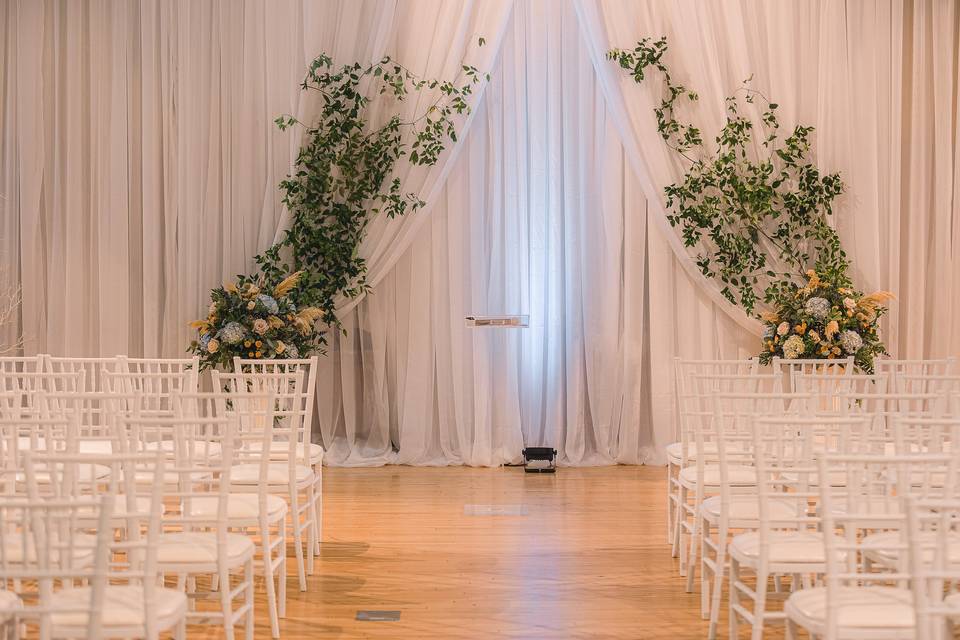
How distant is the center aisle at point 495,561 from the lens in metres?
4.28

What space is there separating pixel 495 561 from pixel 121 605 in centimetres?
255

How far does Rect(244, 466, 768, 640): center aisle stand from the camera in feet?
14.0

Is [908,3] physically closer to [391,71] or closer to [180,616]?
[391,71]

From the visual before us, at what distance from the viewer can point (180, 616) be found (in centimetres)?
309

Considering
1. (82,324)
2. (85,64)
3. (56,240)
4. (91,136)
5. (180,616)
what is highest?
(85,64)

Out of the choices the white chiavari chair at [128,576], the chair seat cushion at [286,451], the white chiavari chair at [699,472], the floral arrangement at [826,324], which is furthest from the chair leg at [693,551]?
the floral arrangement at [826,324]

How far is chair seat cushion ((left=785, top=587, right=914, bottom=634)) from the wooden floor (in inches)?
45.3

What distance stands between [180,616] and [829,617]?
6.07 feet

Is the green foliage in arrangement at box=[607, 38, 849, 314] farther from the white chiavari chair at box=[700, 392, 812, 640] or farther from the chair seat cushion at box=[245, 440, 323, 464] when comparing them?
the chair seat cushion at box=[245, 440, 323, 464]

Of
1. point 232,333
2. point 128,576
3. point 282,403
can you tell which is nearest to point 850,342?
point 282,403

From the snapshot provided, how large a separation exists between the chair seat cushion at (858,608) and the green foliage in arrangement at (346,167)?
4.96 meters

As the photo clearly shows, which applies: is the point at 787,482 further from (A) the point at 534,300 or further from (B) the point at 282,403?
(A) the point at 534,300

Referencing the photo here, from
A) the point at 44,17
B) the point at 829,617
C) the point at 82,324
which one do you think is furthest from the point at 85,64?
the point at 829,617

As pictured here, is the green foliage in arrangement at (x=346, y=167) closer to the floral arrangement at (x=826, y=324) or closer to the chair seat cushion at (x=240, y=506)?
the floral arrangement at (x=826, y=324)
